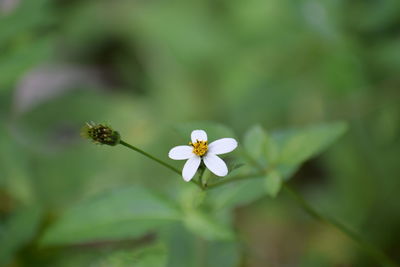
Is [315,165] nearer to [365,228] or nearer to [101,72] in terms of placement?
[365,228]

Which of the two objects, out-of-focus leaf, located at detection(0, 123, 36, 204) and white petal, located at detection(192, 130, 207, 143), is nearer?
white petal, located at detection(192, 130, 207, 143)

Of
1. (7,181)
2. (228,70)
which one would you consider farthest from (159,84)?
(7,181)

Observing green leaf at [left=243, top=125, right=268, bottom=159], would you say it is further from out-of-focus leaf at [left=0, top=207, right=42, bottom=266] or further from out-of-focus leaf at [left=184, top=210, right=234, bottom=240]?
out-of-focus leaf at [left=0, top=207, right=42, bottom=266]

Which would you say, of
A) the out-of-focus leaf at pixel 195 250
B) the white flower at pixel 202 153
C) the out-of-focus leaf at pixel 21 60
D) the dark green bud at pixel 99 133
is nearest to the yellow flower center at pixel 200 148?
the white flower at pixel 202 153

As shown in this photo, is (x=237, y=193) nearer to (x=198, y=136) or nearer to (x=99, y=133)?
(x=198, y=136)

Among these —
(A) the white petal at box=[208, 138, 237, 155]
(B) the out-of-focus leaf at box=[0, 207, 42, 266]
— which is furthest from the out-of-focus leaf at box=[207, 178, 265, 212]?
(B) the out-of-focus leaf at box=[0, 207, 42, 266]

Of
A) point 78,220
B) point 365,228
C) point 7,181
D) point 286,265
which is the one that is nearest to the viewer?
point 78,220
